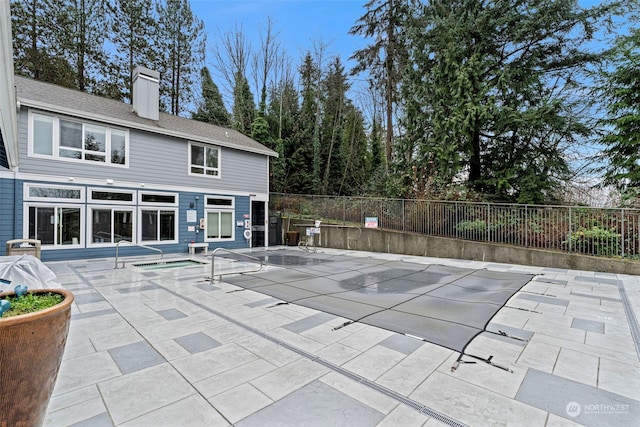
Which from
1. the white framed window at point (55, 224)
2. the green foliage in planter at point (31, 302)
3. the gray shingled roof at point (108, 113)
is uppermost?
the gray shingled roof at point (108, 113)

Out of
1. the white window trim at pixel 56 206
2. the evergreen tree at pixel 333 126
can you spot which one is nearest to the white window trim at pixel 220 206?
the white window trim at pixel 56 206

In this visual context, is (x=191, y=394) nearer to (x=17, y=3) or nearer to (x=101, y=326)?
(x=101, y=326)

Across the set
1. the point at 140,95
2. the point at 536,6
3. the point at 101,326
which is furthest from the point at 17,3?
the point at 536,6

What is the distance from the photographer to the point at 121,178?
10062 mm

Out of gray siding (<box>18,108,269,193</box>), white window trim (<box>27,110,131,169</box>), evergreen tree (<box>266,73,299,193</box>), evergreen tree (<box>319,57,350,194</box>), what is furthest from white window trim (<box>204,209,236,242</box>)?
evergreen tree (<box>319,57,350,194</box>)

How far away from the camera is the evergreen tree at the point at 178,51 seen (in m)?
19.2

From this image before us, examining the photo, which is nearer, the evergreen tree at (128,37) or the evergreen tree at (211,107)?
the evergreen tree at (128,37)

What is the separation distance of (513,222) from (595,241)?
1.93 metres

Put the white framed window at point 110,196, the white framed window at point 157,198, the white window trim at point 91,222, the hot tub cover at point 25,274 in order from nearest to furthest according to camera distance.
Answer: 1. the hot tub cover at point 25,274
2. the white window trim at point 91,222
3. the white framed window at point 110,196
4. the white framed window at point 157,198

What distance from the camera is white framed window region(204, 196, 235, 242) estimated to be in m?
12.4

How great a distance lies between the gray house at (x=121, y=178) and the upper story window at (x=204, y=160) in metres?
0.04

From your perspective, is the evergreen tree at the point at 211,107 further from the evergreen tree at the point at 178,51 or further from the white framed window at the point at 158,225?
the white framed window at the point at 158,225

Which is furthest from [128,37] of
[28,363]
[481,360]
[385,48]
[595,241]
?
[595,241]

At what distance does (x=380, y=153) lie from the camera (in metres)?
20.8
